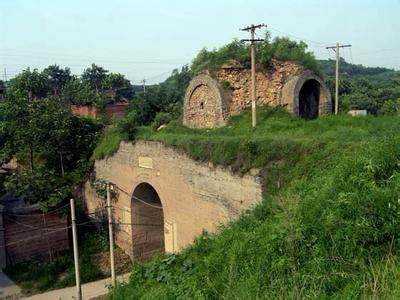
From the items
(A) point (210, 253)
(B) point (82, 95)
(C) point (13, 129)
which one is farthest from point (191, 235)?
(B) point (82, 95)

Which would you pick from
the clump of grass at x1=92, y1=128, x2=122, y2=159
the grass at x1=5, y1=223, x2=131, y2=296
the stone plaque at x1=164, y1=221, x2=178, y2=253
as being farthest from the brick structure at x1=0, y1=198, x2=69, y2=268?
the stone plaque at x1=164, y1=221, x2=178, y2=253

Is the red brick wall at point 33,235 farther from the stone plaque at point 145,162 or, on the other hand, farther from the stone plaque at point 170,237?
the stone plaque at point 170,237

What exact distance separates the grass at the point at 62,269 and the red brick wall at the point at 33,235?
11.0 inches

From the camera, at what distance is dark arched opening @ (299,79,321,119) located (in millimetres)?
14164

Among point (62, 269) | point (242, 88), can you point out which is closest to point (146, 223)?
point (62, 269)

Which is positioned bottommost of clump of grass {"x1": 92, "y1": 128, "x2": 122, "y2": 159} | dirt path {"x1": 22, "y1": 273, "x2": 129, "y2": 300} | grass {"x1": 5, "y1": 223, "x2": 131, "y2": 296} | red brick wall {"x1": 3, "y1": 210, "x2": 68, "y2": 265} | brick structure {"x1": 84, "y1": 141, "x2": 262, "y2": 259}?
dirt path {"x1": 22, "y1": 273, "x2": 129, "y2": 300}

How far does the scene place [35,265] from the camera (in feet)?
40.4

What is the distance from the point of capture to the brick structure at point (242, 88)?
42.4ft

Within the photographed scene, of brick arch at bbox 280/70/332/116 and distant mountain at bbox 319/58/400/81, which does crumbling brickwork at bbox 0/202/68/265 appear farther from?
distant mountain at bbox 319/58/400/81

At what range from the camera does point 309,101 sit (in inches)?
567

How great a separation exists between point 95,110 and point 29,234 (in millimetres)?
19178

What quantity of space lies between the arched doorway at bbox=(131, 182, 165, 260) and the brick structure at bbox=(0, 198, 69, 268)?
7.25 ft

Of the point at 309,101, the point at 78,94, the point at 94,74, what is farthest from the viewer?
the point at 94,74

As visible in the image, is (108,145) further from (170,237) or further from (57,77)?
(57,77)
